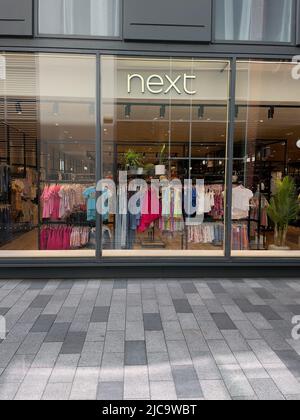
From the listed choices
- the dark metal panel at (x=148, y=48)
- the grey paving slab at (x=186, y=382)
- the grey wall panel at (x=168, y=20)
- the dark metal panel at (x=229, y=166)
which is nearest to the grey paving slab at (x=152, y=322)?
the grey paving slab at (x=186, y=382)

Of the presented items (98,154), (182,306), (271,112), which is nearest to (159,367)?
(182,306)

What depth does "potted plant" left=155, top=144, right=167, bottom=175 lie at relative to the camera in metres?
7.07

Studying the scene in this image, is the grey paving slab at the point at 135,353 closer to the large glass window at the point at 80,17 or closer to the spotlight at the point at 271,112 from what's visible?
the large glass window at the point at 80,17

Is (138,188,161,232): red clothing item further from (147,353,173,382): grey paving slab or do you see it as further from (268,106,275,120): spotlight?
(147,353,173,382): grey paving slab

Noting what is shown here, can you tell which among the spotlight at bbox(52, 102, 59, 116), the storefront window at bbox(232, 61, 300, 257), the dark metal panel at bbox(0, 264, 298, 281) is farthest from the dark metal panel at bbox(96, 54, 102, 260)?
the storefront window at bbox(232, 61, 300, 257)

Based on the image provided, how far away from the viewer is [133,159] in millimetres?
7230

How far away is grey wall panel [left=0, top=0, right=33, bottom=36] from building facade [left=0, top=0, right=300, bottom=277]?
15 millimetres

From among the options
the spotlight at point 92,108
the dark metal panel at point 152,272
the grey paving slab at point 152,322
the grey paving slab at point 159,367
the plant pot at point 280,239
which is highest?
the spotlight at point 92,108

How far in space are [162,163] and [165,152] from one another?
22cm

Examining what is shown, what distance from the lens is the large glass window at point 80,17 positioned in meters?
5.75

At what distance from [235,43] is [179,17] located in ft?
3.19

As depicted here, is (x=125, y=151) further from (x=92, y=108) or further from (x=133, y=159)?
(x=92, y=108)

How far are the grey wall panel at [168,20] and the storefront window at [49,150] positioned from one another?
0.85 meters
